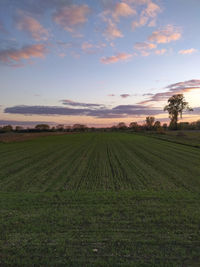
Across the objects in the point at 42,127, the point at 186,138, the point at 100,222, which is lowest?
the point at 100,222

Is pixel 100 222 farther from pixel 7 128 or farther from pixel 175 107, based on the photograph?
pixel 7 128

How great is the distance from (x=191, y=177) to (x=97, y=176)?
503 centimetres

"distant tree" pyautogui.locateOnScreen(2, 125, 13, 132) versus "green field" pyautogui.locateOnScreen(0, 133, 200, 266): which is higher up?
"distant tree" pyautogui.locateOnScreen(2, 125, 13, 132)

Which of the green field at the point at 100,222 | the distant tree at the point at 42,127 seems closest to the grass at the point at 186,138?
the green field at the point at 100,222

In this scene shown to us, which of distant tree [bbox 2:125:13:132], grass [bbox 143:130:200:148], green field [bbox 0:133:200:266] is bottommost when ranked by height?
green field [bbox 0:133:200:266]

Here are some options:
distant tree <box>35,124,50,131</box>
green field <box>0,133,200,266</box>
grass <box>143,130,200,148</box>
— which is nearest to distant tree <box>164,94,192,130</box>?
grass <box>143,130,200,148</box>

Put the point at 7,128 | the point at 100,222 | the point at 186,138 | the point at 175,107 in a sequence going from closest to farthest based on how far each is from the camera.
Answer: the point at 100,222 → the point at 186,138 → the point at 175,107 → the point at 7,128

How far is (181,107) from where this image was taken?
65.3m

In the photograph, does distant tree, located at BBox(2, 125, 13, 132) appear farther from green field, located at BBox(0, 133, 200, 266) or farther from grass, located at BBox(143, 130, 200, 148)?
green field, located at BBox(0, 133, 200, 266)

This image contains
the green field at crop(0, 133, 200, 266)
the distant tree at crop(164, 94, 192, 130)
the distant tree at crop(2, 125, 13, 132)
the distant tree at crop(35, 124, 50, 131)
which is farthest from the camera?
the distant tree at crop(35, 124, 50, 131)

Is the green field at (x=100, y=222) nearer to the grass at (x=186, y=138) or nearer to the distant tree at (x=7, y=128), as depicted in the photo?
the grass at (x=186, y=138)

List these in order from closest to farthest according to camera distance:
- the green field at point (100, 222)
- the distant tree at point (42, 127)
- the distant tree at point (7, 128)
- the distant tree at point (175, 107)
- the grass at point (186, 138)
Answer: the green field at point (100, 222) < the grass at point (186, 138) < the distant tree at point (175, 107) < the distant tree at point (7, 128) < the distant tree at point (42, 127)

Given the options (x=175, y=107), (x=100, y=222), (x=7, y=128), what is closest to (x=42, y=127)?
(x=7, y=128)

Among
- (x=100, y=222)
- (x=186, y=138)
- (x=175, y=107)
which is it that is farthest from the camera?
(x=175, y=107)
